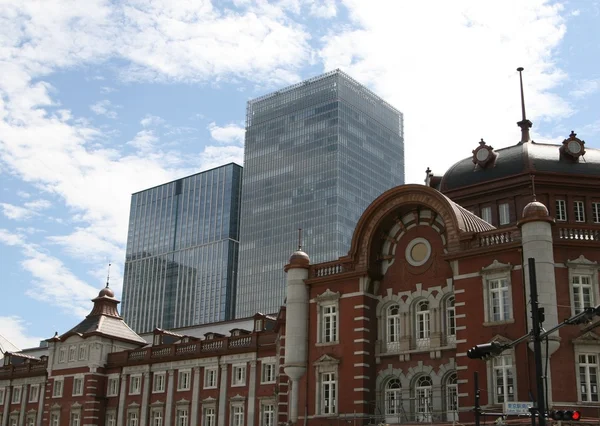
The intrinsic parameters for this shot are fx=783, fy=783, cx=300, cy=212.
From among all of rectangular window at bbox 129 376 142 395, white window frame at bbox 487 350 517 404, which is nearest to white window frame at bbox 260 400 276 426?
rectangular window at bbox 129 376 142 395

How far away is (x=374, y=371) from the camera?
153 feet

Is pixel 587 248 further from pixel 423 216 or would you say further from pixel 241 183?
pixel 241 183

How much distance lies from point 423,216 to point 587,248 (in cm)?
1004

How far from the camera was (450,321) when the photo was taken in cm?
4497

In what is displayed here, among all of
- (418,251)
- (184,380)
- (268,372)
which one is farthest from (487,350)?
(184,380)

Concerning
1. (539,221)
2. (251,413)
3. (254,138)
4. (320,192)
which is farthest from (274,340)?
(254,138)

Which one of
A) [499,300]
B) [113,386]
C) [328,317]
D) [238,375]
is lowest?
[113,386]

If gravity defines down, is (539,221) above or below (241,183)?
below

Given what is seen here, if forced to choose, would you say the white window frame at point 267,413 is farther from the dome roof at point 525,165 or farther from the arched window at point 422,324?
the dome roof at point 525,165

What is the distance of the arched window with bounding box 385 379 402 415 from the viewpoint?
45469mm

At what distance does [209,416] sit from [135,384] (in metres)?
9.31

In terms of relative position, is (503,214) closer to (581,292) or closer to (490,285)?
(490,285)

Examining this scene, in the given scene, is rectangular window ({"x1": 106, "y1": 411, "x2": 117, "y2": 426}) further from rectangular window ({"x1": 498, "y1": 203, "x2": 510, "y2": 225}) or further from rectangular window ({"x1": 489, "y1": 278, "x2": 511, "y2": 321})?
rectangular window ({"x1": 489, "y1": 278, "x2": 511, "y2": 321})

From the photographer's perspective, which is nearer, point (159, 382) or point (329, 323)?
point (329, 323)
